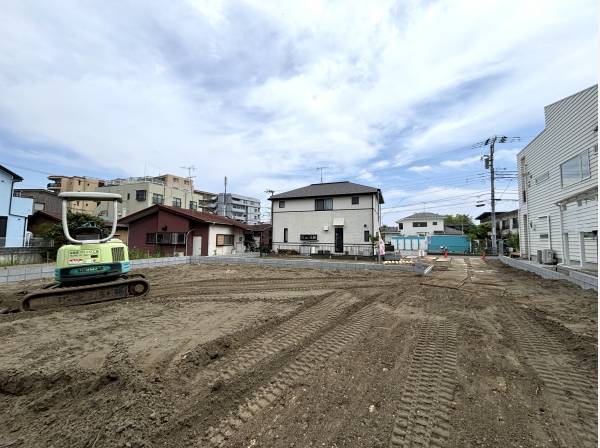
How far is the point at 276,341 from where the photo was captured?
4234 millimetres

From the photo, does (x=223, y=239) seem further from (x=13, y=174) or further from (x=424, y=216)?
(x=424, y=216)

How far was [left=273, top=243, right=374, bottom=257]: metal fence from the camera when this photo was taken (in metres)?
21.5

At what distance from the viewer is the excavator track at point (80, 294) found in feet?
19.6

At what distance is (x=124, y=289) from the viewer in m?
7.14

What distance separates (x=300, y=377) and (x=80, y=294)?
6.05 meters

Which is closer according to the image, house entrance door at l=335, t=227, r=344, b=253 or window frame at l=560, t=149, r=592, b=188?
window frame at l=560, t=149, r=592, b=188

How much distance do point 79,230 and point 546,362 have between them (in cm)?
970

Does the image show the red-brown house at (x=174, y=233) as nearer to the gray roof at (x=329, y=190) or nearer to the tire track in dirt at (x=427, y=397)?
the gray roof at (x=329, y=190)

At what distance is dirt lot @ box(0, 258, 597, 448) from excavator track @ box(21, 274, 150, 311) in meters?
0.31

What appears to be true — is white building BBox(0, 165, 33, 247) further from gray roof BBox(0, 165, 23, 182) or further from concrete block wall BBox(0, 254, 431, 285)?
concrete block wall BBox(0, 254, 431, 285)

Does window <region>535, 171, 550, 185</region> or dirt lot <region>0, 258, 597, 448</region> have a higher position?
window <region>535, 171, 550, 185</region>

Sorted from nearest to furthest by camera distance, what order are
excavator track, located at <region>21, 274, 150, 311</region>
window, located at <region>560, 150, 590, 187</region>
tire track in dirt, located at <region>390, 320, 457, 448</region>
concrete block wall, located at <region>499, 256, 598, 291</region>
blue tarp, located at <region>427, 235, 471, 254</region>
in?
tire track in dirt, located at <region>390, 320, 457, 448</region>
excavator track, located at <region>21, 274, 150, 311</region>
concrete block wall, located at <region>499, 256, 598, 291</region>
window, located at <region>560, 150, 590, 187</region>
blue tarp, located at <region>427, 235, 471, 254</region>

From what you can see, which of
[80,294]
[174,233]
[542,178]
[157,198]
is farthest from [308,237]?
[157,198]

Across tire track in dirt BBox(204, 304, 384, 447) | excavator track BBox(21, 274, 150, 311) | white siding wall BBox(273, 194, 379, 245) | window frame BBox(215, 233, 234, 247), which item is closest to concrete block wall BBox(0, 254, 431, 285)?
excavator track BBox(21, 274, 150, 311)
